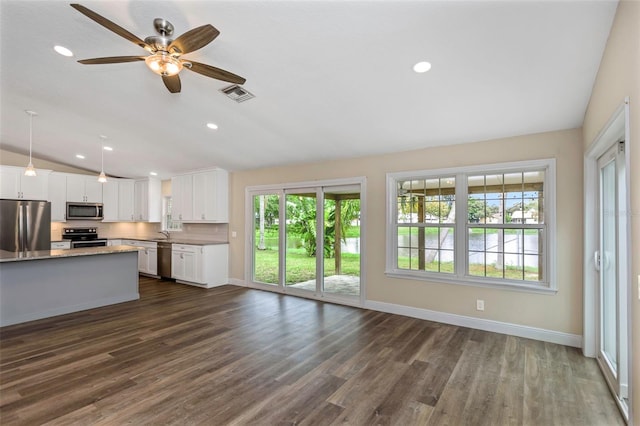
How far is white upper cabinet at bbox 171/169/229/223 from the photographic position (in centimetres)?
652

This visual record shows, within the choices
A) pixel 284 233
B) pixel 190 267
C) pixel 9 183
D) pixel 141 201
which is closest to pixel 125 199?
pixel 141 201

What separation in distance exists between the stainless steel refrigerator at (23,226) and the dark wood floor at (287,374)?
2617mm

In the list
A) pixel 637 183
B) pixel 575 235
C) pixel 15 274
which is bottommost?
pixel 15 274

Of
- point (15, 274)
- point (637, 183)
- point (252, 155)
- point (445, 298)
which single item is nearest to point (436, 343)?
point (445, 298)

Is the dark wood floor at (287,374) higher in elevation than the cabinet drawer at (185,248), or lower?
lower

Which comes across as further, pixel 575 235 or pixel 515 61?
pixel 575 235

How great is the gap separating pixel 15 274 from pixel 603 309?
6.93 meters

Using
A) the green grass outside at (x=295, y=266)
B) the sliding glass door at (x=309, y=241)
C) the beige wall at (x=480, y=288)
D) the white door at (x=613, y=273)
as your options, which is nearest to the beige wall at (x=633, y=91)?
the white door at (x=613, y=273)

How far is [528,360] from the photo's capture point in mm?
3057

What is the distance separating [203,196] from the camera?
6.67m

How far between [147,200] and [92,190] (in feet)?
4.04

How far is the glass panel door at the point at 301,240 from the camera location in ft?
18.2

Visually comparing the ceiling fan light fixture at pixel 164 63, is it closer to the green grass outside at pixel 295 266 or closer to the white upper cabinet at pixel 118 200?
the green grass outside at pixel 295 266

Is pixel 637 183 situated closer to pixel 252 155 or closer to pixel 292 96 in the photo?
pixel 292 96
